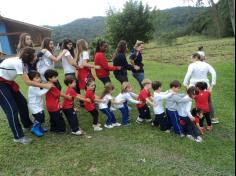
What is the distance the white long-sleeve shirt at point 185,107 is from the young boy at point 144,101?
53 centimetres

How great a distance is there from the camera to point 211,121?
7203 millimetres

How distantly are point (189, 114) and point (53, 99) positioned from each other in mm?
2522

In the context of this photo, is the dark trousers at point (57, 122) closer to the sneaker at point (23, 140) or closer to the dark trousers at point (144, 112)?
the sneaker at point (23, 140)

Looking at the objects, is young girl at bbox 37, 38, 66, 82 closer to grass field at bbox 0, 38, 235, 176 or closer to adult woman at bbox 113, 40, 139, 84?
grass field at bbox 0, 38, 235, 176

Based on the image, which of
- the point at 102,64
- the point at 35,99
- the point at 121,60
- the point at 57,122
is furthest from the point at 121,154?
the point at 121,60

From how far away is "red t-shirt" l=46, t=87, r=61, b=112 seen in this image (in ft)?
19.6

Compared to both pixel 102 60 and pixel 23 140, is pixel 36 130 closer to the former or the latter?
pixel 23 140

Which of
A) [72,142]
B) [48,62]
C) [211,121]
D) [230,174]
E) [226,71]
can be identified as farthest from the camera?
[226,71]

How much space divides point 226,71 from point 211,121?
8.94 meters

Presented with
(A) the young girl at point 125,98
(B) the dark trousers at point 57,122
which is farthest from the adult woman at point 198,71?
(B) the dark trousers at point 57,122

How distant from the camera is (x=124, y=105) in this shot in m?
6.64

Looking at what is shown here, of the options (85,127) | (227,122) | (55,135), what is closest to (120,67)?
(85,127)

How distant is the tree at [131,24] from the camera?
24.7 metres

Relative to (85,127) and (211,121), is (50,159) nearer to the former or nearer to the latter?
(85,127)
